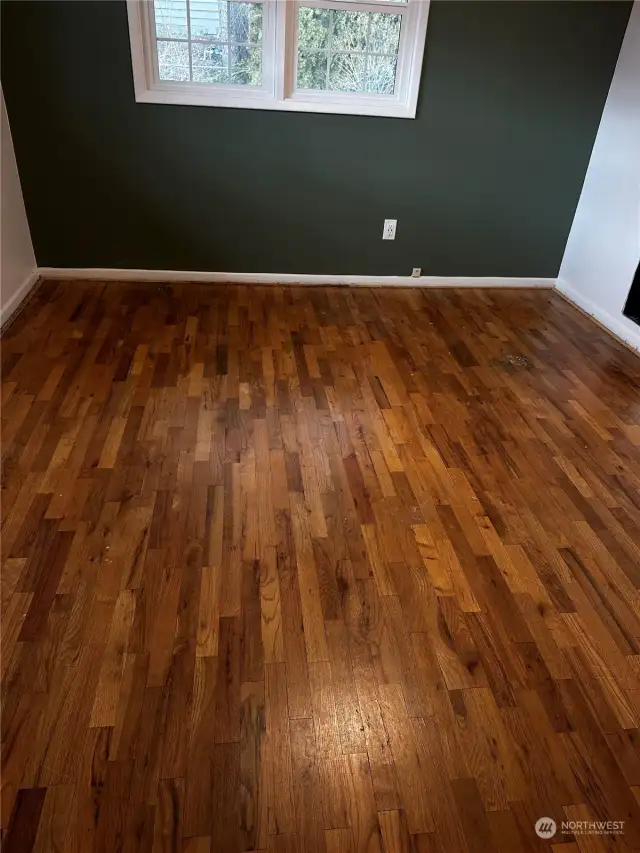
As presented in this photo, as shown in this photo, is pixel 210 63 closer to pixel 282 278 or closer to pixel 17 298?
pixel 282 278

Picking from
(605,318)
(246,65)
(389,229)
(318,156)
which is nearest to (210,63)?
(246,65)

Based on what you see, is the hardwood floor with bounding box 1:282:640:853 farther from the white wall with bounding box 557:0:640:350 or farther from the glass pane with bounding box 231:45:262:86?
the glass pane with bounding box 231:45:262:86

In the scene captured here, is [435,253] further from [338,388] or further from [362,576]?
[362,576]

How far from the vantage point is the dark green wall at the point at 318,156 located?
3.34 meters

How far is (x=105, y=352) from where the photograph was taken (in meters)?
3.01

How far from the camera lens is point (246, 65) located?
3.44 m

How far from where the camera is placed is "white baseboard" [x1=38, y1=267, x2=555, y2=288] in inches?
151

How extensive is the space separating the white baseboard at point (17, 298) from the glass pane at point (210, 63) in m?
1.53

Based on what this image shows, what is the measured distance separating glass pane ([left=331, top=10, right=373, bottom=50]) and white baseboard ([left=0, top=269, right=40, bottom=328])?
89.2 inches

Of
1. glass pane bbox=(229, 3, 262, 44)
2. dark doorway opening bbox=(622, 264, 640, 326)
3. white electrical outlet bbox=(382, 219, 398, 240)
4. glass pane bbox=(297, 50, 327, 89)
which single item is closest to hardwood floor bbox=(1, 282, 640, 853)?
dark doorway opening bbox=(622, 264, 640, 326)

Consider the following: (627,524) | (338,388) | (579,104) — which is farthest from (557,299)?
(627,524)

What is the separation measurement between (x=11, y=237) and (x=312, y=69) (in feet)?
6.52

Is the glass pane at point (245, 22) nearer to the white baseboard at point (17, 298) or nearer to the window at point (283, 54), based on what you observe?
the window at point (283, 54)

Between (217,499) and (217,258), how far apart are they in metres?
2.27
